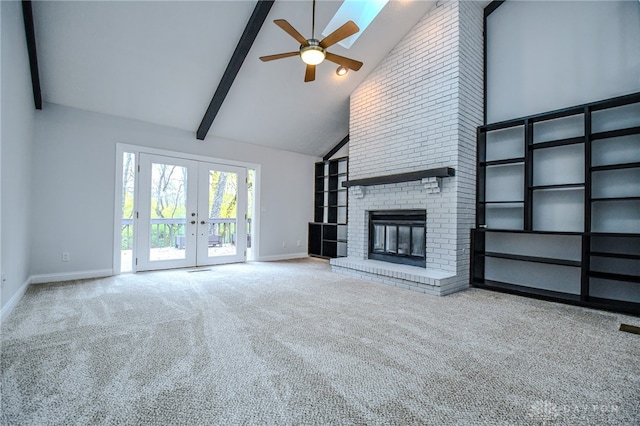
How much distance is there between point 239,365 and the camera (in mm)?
1915

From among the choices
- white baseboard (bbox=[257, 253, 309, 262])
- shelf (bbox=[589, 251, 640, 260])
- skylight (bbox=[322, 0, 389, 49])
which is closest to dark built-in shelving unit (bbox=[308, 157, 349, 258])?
white baseboard (bbox=[257, 253, 309, 262])

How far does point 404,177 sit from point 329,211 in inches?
108

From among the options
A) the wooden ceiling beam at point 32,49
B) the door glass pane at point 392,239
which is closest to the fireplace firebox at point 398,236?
the door glass pane at point 392,239

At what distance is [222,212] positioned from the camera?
5.89 meters

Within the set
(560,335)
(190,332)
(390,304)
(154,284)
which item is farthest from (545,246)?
(154,284)

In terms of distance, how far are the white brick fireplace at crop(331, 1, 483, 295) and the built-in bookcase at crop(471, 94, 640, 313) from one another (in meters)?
0.39

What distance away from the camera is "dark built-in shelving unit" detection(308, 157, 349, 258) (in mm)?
6711

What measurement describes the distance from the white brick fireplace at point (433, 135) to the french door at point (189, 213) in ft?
7.87

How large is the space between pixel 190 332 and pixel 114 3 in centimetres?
369

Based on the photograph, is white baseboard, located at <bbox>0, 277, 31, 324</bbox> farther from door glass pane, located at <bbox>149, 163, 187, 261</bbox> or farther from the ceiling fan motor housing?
the ceiling fan motor housing

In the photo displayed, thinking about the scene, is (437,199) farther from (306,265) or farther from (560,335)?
(306,265)

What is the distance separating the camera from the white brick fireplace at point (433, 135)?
13.2 ft

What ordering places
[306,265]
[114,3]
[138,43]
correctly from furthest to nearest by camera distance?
[306,265]
[138,43]
[114,3]

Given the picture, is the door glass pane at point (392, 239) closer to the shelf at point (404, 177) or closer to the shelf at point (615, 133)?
the shelf at point (404, 177)
